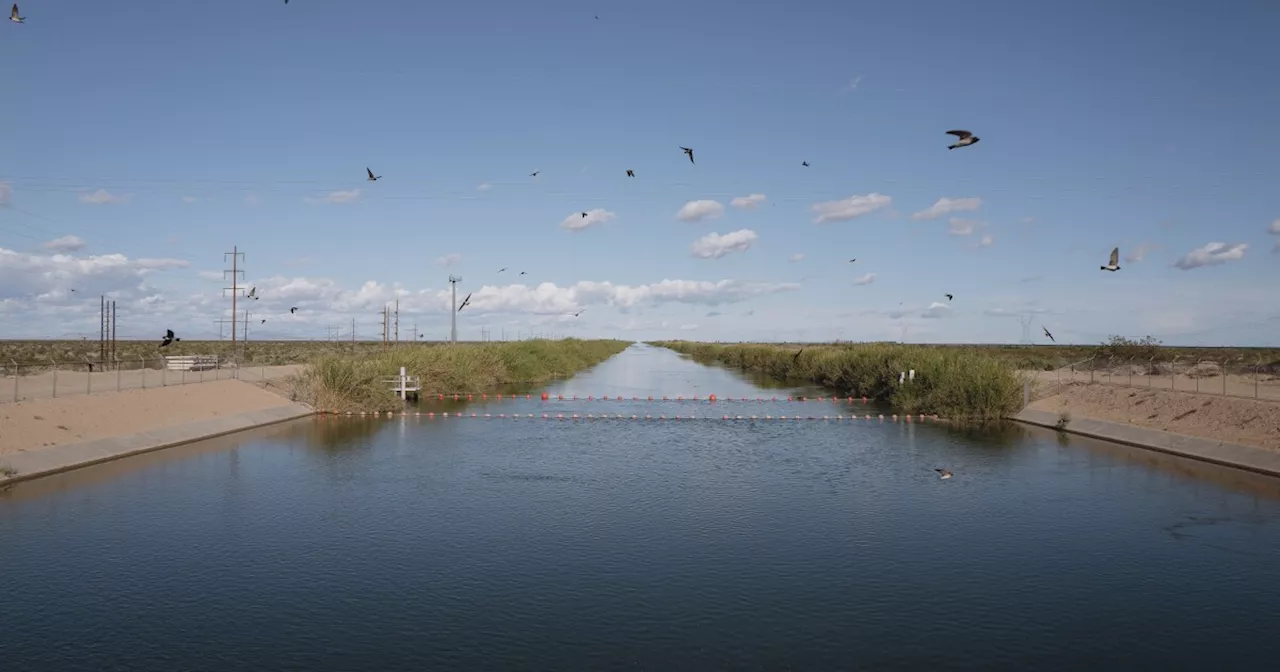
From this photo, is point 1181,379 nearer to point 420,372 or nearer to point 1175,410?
point 1175,410

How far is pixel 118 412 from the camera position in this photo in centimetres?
2731

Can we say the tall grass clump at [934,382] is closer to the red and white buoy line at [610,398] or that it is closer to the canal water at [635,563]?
the red and white buoy line at [610,398]

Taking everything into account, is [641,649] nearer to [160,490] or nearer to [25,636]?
[25,636]

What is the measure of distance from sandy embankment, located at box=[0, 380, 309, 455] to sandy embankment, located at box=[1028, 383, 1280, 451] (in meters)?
32.0

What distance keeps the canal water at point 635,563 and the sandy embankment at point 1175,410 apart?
257cm

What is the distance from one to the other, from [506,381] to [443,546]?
49269 millimetres

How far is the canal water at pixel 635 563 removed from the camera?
996 cm

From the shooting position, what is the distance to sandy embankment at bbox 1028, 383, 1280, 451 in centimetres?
2484

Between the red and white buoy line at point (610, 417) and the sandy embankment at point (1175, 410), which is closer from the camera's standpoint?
the sandy embankment at point (1175, 410)

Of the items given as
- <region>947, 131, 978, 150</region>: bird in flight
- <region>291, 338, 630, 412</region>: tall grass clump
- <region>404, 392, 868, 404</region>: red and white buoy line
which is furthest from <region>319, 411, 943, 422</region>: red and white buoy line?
<region>947, 131, 978, 150</region>: bird in flight

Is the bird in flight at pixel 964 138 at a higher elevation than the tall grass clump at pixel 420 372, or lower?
higher

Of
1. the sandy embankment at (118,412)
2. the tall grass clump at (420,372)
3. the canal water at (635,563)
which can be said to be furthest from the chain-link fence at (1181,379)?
the sandy embankment at (118,412)

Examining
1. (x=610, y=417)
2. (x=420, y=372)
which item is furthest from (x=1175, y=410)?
(x=420, y=372)

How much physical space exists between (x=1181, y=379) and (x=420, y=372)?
3785 cm
